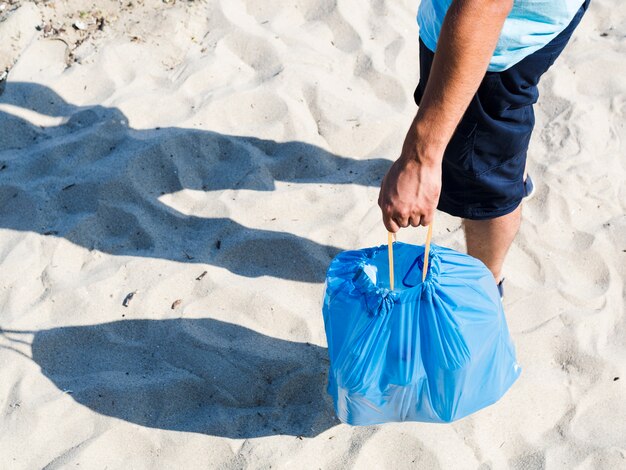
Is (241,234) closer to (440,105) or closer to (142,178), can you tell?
(142,178)

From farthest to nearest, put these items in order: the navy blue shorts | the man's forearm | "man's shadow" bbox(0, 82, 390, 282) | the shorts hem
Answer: "man's shadow" bbox(0, 82, 390, 282), the shorts hem, the navy blue shorts, the man's forearm

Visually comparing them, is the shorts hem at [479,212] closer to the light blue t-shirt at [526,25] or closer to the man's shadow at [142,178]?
the light blue t-shirt at [526,25]

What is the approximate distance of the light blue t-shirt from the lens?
5.37ft

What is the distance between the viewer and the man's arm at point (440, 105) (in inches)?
55.6

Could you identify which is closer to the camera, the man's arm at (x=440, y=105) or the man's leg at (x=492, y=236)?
Result: the man's arm at (x=440, y=105)

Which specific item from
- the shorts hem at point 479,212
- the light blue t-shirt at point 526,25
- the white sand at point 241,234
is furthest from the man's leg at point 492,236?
the light blue t-shirt at point 526,25

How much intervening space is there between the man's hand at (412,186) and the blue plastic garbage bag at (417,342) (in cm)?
19

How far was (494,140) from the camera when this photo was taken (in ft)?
5.93

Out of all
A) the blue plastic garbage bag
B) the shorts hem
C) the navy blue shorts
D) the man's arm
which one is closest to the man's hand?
the man's arm

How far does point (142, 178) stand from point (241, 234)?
43 cm

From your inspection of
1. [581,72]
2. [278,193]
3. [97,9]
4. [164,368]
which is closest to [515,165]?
[278,193]

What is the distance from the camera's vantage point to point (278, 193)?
2.57 meters

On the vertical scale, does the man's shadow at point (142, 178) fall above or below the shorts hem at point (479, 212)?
below

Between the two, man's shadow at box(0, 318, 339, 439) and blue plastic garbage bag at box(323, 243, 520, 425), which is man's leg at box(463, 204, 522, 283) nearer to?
blue plastic garbage bag at box(323, 243, 520, 425)
